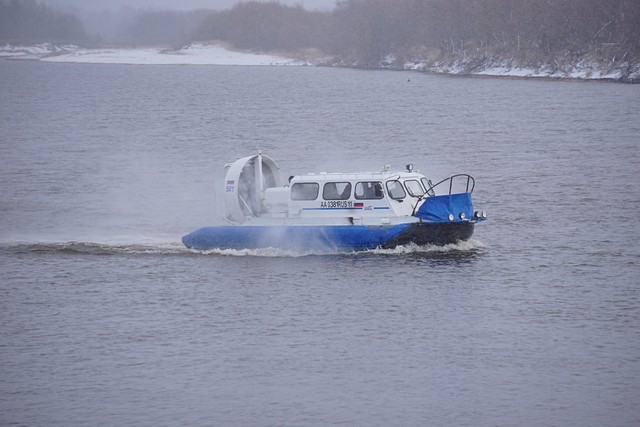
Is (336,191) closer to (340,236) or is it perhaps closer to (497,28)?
(340,236)

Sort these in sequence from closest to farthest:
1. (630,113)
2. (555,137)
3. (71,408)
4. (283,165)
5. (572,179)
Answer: (71,408) < (572,179) < (283,165) < (555,137) < (630,113)

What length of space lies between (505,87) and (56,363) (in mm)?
98257

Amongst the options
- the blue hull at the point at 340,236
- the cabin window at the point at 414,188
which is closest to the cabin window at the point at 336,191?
the blue hull at the point at 340,236

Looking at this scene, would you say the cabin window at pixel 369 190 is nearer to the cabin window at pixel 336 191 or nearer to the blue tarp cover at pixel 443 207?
the cabin window at pixel 336 191

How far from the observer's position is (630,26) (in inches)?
4690

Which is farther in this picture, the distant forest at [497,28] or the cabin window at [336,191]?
the distant forest at [497,28]

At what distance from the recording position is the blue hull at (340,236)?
114 ft

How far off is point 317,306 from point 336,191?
647cm

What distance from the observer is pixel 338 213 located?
35594 millimetres

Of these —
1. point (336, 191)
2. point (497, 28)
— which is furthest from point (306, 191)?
point (497, 28)

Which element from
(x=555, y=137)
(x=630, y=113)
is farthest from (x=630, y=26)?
(x=555, y=137)

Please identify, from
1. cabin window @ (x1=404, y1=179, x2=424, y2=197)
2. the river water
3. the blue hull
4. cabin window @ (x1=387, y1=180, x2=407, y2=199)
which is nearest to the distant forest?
the river water

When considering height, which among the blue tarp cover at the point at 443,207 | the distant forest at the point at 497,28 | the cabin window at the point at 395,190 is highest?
the distant forest at the point at 497,28

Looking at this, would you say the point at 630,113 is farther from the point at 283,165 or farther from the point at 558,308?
the point at 558,308
